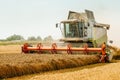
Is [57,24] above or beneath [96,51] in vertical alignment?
above

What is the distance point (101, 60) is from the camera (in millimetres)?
22625

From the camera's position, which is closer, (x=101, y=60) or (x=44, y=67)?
(x=44, y=67)

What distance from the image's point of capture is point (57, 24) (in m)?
28.7

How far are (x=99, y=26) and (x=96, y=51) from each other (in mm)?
7490

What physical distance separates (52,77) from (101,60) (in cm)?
1036

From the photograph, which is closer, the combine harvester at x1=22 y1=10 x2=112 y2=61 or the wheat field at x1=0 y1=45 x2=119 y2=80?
the wheat field at x1=0 y1=45 x2=119 y2=80

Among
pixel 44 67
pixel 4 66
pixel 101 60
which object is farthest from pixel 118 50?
pixel 4 66

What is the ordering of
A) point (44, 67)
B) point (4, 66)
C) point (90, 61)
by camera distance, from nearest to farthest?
point (4, 66) → point (44, 67) → point (90, 61)

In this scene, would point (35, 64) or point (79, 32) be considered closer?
point (35, 64)

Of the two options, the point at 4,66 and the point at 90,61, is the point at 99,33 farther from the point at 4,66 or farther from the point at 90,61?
the point at 4,66

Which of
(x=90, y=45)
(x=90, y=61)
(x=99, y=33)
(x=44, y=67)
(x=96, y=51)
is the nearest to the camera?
(x=44, y=67)

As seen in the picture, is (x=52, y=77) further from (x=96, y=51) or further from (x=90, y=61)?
(x=96, y=51)

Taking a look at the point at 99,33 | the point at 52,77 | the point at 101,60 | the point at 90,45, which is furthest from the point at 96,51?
the point at 52,77

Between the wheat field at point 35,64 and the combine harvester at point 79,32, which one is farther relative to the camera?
the combine harvester at point 79,32
